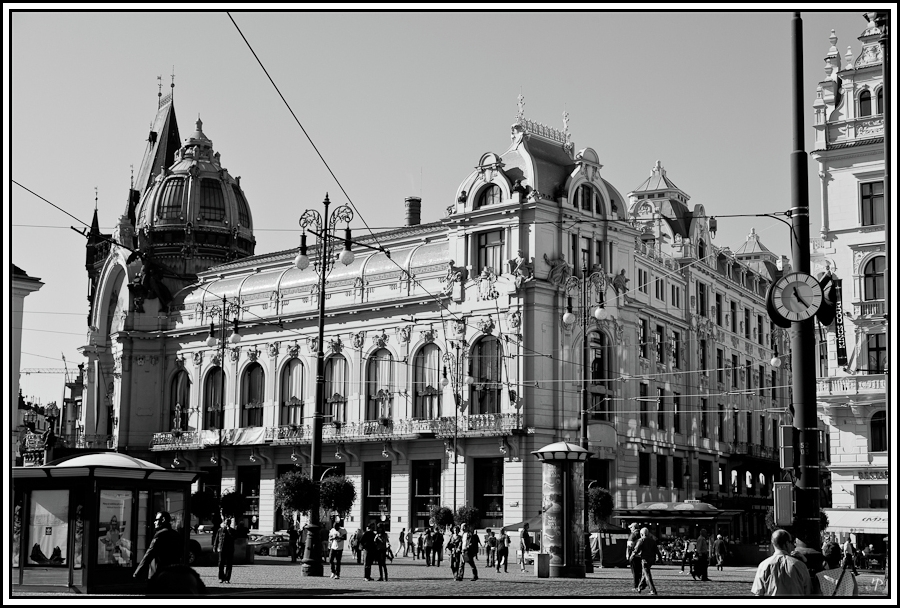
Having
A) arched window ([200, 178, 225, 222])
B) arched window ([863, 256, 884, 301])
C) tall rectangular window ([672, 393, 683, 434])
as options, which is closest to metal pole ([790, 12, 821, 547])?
arched window ([863, 256, 884, 301])

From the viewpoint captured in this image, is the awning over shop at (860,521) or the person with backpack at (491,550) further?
the person with backpack at (491,550)

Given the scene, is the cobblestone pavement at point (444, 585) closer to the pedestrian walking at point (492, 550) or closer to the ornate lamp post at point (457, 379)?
the pedestrian walking at point (492, 550)

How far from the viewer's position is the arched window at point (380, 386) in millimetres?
64688

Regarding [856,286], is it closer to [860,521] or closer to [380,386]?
[860,521]

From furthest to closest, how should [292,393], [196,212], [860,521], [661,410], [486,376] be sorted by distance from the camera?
[196,212]
[292,393]
[661,410]
[486,376]
[860,521]

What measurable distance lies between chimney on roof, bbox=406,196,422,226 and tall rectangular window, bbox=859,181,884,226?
33995mm

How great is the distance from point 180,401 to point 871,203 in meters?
44.7

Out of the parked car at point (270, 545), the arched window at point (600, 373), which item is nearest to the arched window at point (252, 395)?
the parked car at point (270, 545)

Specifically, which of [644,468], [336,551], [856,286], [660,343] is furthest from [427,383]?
[336,551]

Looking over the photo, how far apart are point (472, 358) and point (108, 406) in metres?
28.6

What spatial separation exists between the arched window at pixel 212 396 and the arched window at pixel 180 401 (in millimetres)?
1605

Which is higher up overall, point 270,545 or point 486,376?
point 486,376

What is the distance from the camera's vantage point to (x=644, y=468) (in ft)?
209
